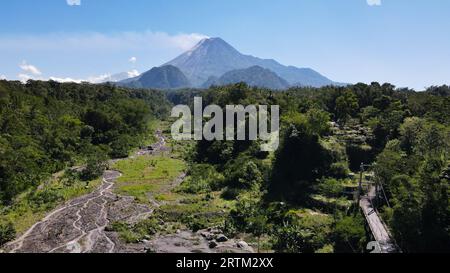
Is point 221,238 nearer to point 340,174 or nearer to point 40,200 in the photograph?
point 340,174

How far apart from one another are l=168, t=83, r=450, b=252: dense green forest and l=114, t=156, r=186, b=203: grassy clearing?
3805 mm

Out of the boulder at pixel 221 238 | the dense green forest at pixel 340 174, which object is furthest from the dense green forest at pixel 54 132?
the boulder at pixel 221 238

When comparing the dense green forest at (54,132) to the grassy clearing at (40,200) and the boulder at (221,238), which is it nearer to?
the grassy clearing at (40,200)

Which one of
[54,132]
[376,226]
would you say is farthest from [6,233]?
[54,132]

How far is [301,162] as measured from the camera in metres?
50.1

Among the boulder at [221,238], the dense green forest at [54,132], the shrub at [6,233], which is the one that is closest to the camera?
the shrub at [6,233]

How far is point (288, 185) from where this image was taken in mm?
48719

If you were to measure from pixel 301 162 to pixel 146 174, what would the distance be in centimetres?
2348

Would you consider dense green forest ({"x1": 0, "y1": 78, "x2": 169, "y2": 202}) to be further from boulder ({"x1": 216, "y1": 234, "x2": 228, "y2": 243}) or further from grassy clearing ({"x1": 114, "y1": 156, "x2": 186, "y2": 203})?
boulder ({"x1": 216, "y1": 234, "x2": 228, "y2": 243})

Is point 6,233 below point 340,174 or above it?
below

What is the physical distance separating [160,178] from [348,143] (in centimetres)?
2629

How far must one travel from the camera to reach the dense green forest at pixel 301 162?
3250cm

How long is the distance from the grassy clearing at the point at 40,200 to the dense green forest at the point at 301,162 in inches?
27.9

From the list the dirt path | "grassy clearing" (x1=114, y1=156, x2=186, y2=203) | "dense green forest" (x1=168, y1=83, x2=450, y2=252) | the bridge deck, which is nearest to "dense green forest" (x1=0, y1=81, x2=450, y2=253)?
"dense green forest" (x1=168, y1=83, x2=450, y2=252)
